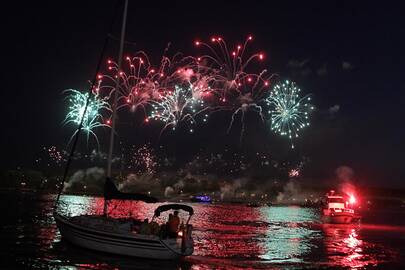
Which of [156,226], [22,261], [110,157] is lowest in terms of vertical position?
[22,261]

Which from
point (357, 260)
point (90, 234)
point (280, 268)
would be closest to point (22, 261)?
point (90, 234)

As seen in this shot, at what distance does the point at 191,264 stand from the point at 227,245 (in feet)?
39.7

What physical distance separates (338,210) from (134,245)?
57023 mm

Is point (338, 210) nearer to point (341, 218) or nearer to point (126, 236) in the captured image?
point (341, 218)

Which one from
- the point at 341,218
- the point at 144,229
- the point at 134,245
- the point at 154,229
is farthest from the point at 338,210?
the point at 134,245

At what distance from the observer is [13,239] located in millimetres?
39219

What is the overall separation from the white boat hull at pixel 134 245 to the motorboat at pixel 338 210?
52899 mm

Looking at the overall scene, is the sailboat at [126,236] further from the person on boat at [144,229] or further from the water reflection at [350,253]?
the water reflection at [350,253]

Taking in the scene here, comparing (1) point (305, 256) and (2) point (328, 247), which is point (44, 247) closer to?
(1) point (305, 256)

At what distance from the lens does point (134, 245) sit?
2967 centimetres

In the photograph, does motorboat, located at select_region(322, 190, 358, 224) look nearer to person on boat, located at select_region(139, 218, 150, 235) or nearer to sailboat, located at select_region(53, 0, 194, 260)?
sailboat, located at select_region(53, 0, 194, 260)

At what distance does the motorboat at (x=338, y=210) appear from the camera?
78037 mm

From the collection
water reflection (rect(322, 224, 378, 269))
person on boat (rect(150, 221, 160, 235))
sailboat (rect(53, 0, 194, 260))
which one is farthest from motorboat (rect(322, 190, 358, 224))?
person on boat (rect(150, 221, 160, 235))

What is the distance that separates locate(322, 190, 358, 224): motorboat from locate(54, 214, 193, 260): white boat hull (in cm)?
5290
